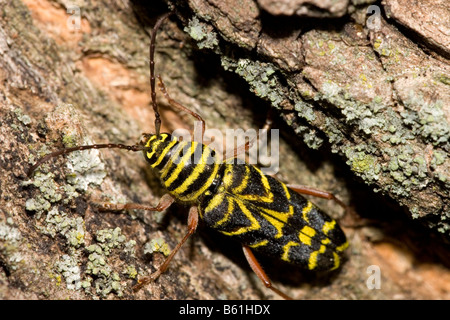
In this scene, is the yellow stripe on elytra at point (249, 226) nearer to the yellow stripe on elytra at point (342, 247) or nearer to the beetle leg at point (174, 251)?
the beetle leg at point (174, 251)

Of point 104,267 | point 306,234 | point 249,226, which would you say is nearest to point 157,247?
point 104,267

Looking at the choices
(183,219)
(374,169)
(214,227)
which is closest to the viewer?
(374,169)

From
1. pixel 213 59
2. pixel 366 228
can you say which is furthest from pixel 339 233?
pixel 213 59

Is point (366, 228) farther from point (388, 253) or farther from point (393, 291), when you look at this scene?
point (393, 291)

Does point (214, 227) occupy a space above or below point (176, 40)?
below

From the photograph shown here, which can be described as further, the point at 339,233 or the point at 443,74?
the point at 339,233

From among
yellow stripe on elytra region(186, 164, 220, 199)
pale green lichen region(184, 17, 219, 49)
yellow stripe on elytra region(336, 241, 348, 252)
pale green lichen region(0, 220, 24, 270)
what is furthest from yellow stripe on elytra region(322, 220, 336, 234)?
pale green lichen region(0, 220, 24, 270)

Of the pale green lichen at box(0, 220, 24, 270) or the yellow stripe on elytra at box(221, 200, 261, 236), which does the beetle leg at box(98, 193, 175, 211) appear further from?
the pale green lichen at box(0, 220, 24, 270)

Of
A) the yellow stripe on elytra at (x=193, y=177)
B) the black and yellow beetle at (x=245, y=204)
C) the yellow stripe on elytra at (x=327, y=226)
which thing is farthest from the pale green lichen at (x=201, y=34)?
the yellow stripe on elytra at (x=327, y=226)
